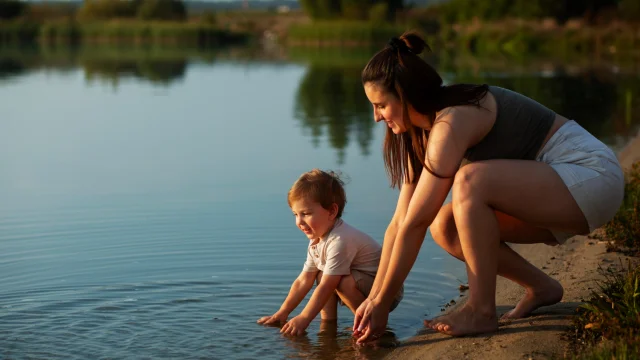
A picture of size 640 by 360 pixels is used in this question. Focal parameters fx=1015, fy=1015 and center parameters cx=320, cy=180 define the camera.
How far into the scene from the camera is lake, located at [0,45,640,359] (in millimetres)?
4469

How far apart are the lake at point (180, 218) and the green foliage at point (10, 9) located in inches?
1886

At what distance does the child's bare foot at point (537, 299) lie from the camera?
166 inches

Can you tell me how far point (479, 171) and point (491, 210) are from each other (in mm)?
158

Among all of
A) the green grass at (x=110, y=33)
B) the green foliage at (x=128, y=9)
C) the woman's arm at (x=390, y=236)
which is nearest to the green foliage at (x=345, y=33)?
the green grass at (x=110, y=33)

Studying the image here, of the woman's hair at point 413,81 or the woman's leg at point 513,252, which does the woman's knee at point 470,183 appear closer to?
the woman's hair at point 413,81

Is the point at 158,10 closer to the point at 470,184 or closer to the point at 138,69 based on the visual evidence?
the point at 138,69

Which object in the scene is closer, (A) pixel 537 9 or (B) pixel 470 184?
(B) pixel 470 184

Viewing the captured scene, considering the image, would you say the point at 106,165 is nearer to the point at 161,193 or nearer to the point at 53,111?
the point at 161,193

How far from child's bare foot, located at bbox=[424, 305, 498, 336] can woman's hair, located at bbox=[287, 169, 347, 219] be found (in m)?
0.78

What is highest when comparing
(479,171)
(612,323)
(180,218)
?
(479,171)

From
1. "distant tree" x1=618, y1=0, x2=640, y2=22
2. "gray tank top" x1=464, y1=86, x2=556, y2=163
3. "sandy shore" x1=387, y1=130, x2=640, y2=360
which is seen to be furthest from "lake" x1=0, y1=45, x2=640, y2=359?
"distant tree" x1=618, y1=0, x2=640, y2=22

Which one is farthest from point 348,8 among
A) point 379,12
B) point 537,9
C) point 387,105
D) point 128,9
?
point 387,105

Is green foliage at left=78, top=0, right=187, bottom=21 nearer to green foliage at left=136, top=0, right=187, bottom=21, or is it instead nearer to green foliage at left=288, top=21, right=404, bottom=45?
green foliage at left=136, top=0, right=187, bottom=21

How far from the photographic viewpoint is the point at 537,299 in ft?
13.9
